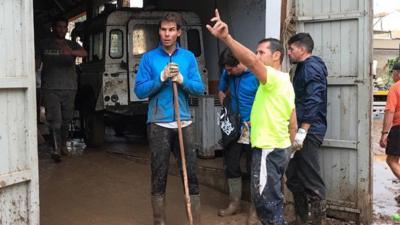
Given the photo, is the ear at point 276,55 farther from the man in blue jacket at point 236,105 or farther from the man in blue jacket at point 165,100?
the man in blue jacket at point 236,105

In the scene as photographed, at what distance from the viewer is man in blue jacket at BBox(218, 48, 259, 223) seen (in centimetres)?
503

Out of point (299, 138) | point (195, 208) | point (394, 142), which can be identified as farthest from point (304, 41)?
point (394, 142)

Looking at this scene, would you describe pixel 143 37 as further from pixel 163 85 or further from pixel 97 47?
pixel 163 85

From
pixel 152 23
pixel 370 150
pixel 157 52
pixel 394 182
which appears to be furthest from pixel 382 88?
pixel 157 52

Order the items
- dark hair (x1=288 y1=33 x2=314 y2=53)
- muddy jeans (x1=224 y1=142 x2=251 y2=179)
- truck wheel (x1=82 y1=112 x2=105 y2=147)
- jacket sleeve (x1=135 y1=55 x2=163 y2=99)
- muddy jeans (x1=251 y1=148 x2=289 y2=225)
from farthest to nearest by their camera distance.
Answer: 1. truck wheel (x1=82 y1=112 x2=105 y2=147)
2. muddy jeans (x1=224 y1=142 x2=251 y2=179)
3. dark hair (x1=288 y1=33 x2=314 y2=53)
4. jacket sleeve (x1=135 y1=55 x2=163 y2=99)
5. muddy jeans (x1=251 y1=148 x2=289 y2=225)

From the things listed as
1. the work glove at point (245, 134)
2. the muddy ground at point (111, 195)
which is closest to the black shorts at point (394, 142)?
the muddy ground at point (111, 195)

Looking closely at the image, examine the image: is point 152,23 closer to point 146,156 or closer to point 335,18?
point 146,156

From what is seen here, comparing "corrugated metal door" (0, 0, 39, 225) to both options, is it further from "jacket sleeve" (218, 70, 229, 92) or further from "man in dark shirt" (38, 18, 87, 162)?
"man in dark shirt" (38, 18, 87, 162)

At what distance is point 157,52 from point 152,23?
359cm

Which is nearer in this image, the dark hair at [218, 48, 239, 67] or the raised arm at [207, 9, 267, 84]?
the raised arm at [207, 9, 267, 84]

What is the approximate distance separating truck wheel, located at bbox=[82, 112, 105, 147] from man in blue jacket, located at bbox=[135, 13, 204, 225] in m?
4.14

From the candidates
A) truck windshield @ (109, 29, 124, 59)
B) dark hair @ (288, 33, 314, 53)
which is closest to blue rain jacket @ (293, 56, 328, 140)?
dark hair @ (288, 33, 314, 53)

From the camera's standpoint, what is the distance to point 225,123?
17.0ft

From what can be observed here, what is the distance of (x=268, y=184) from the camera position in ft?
12.0
